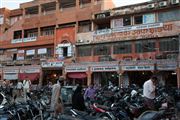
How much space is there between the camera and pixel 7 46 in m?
45.8

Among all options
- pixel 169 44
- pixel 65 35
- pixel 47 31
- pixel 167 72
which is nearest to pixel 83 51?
pixel 65 35

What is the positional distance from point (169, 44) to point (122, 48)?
5249 millimetres

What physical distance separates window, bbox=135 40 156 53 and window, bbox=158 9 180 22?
2.62m

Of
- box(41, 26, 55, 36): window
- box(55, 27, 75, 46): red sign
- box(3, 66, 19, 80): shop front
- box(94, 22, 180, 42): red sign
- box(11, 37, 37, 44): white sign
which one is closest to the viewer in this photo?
box(94, 22, 180, 42): red sign

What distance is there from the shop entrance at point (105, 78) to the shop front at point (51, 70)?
4935 mm

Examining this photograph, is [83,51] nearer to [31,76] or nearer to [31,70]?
[31,70]

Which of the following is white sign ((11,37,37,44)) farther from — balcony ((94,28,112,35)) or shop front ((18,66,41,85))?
balcony ((94,28,112,35))

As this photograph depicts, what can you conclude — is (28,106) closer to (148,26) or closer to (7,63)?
(148,26)

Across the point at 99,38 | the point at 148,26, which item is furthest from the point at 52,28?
the point at 148,26

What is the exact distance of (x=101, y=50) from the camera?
32969 millimetres

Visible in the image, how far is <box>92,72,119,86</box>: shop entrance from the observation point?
1214 inches

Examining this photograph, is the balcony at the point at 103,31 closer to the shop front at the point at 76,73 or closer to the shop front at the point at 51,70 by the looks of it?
the shop front at the point at 76,73

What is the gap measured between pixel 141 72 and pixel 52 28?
58.5ft

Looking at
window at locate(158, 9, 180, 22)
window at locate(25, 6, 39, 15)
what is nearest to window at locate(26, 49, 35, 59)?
window at locate(25, 6, 39, 15)
